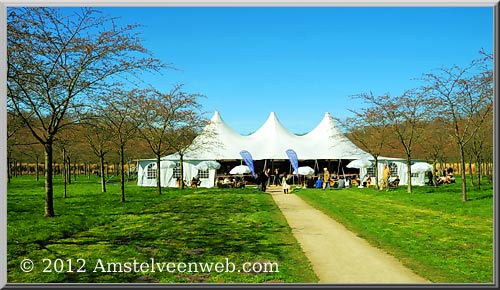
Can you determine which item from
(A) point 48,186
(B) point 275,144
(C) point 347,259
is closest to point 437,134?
(B) point 275,144

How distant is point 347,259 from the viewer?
7.38 metres

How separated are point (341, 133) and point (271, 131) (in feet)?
14.7

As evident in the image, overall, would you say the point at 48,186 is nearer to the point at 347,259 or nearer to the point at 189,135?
the point at 347,259

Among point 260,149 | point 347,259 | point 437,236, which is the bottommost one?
point 347,259

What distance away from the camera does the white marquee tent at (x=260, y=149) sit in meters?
28.5

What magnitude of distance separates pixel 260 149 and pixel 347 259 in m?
22.7

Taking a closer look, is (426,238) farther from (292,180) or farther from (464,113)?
(292,180)

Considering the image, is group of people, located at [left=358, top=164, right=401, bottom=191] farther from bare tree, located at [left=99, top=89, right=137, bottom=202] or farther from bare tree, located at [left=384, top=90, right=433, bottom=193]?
bare tree, located at [left=99, top=89, right=137, bottom=202]

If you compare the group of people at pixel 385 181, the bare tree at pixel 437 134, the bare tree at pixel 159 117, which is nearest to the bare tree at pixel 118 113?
the bare tree at pixel 159 117

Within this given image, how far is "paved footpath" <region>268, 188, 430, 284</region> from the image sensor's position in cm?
680

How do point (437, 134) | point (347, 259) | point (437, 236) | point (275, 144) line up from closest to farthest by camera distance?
point (347, 259) < point (437, 236) < point (437, 134) < point (275, 144)

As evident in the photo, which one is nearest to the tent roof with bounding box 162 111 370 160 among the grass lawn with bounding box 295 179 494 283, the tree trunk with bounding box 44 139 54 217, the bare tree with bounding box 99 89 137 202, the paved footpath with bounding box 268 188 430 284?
the bare tree with bounding box 99 89 137 202

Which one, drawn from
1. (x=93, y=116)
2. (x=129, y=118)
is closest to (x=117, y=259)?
(x=93, y=116)

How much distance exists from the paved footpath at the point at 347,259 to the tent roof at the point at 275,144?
18154mm
